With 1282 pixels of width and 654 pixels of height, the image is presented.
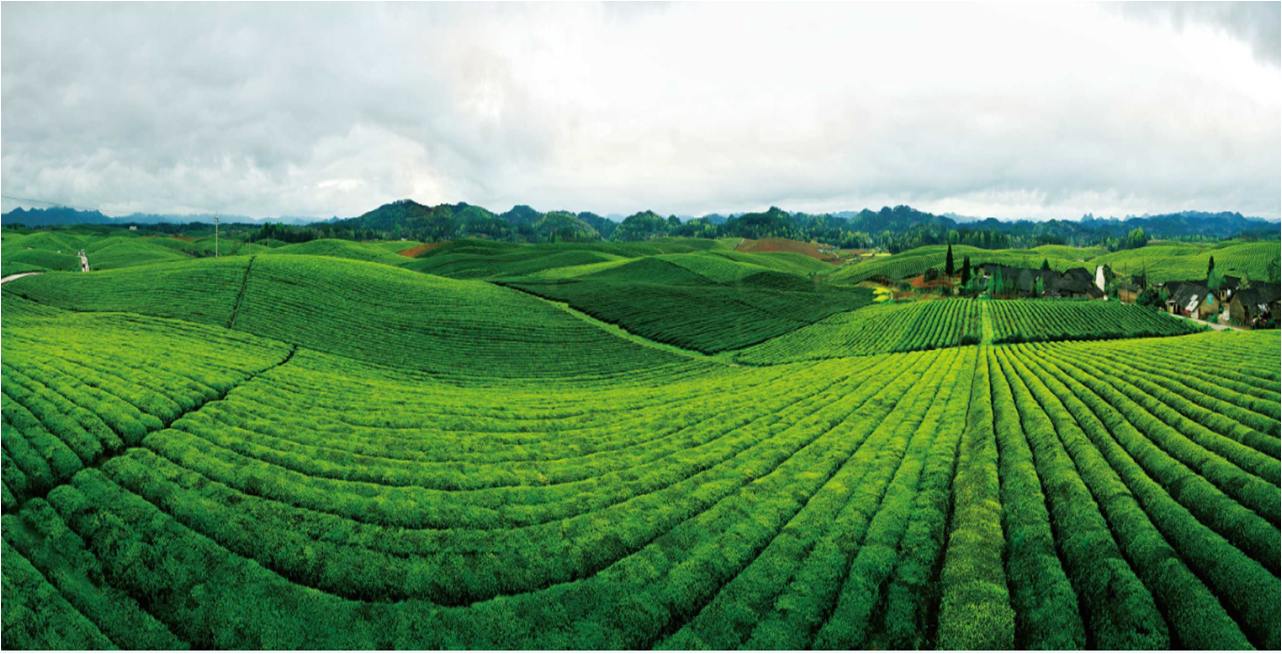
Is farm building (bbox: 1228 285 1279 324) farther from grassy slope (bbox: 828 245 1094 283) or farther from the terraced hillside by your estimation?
grassy slope (bbox: 828 245 1094 283)

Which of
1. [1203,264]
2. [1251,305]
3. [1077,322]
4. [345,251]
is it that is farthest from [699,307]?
[1203,264]

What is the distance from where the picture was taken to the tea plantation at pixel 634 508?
12.5 meters

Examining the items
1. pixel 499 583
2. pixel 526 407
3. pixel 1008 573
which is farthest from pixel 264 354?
pixel 1008 573

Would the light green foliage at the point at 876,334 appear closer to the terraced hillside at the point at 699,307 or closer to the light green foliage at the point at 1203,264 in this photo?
the terraced hillside at the point at 699,307

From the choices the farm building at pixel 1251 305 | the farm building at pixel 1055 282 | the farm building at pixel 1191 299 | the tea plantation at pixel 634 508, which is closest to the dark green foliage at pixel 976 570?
the tea plantation at pixel 634 508

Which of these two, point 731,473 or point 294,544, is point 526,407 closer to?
point 731,473

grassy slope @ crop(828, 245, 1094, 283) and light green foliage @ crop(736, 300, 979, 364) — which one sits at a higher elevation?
grassy slope @ crop(828, 245, 1094, 283)

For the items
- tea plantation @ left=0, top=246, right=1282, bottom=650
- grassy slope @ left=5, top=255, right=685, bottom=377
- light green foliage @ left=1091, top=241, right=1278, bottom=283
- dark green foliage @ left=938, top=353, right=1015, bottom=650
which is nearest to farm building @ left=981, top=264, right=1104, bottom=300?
light green foliage @ left=1091, top=241, right=1278, bottom=283

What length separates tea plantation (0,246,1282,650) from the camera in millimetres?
12508

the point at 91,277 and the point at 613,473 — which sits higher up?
the point at 91,277

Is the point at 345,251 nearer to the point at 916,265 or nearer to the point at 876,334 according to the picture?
the point at 876,334

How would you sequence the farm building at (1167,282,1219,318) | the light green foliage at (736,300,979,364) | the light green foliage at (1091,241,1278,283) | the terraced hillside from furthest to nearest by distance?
the light green foliage at (1091,241,1278,283), the farm building at (1167,282,1219,318), the terraced hillside, the light green foliage at (736,300,979,364)

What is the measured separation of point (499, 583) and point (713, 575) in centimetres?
510

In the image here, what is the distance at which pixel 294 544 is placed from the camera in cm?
1512
